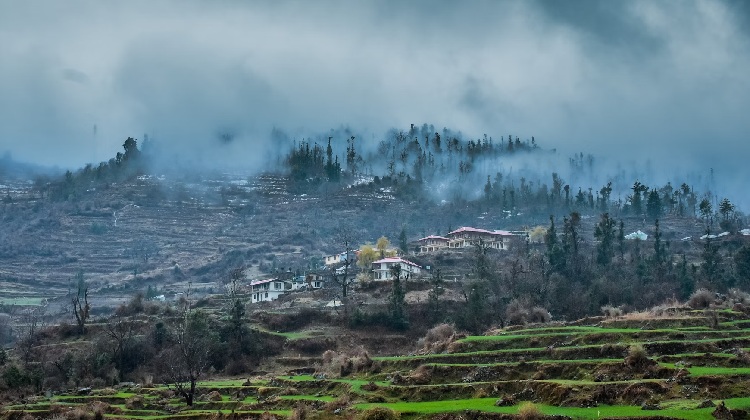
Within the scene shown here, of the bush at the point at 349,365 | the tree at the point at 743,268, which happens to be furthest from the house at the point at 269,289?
the tree at the point at 743,268

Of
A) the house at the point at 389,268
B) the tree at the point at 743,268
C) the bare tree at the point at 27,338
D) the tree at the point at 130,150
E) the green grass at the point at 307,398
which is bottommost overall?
the green grass at the point at 307,398

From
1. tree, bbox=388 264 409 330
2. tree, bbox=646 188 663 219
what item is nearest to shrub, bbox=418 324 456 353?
tree, bbox=388 264 409 330

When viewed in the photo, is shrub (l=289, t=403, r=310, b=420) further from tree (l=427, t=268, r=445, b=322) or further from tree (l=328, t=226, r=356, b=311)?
tree (l=328, t=226, r=356, b=311)

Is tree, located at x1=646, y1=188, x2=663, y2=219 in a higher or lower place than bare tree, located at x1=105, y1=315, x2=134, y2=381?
higher

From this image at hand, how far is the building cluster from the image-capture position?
8416 cm

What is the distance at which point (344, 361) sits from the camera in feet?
150

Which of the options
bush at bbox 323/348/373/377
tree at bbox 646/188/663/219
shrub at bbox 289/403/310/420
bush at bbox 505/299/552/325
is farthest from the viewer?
tree at bbox 646/188/663/219

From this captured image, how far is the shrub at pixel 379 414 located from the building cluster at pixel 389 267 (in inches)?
1927

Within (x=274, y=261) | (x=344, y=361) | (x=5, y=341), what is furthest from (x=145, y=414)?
(x=274, y=261)

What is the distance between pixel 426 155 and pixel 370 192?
20.0 meters

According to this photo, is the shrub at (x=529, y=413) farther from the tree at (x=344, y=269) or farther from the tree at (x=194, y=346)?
the tree at (x=344, y=269)

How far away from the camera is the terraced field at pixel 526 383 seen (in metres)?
25.8

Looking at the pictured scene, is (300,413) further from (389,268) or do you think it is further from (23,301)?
(23,301)

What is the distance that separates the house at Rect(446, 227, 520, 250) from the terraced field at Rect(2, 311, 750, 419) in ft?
184
